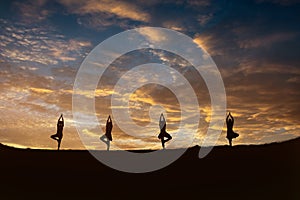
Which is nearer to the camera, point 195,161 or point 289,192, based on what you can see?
point 289,192

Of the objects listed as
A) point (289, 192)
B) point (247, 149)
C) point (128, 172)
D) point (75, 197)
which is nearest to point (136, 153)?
point (128, 172)

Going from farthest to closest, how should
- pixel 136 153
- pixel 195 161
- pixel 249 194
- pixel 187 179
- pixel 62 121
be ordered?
1. pixel 62 121
2. pixel 136 153
3. pixel 195 161
4. pixel 187 179
5. pixel 249 194

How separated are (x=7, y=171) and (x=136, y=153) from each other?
18.6 ft

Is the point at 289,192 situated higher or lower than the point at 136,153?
lower

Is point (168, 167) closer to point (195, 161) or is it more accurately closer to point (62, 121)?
point (195, 161)

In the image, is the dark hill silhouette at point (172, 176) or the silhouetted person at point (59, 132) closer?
the dark hill silhouette at point (172, 176)

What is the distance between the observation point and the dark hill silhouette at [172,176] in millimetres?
13172

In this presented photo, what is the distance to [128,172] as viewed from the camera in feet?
48.0

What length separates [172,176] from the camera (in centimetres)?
1420

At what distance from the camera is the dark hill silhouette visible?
519 inches

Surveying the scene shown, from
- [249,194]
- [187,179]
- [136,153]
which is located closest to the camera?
[249,194]

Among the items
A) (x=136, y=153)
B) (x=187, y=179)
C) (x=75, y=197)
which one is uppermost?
(x=136, y=153)

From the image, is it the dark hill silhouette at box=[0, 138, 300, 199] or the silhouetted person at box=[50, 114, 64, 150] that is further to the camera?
the silhouetted person at box=[50, 114, 64, 150]

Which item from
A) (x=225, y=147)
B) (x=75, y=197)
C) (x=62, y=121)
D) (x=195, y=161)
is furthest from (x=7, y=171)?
(x=225, y=147)
